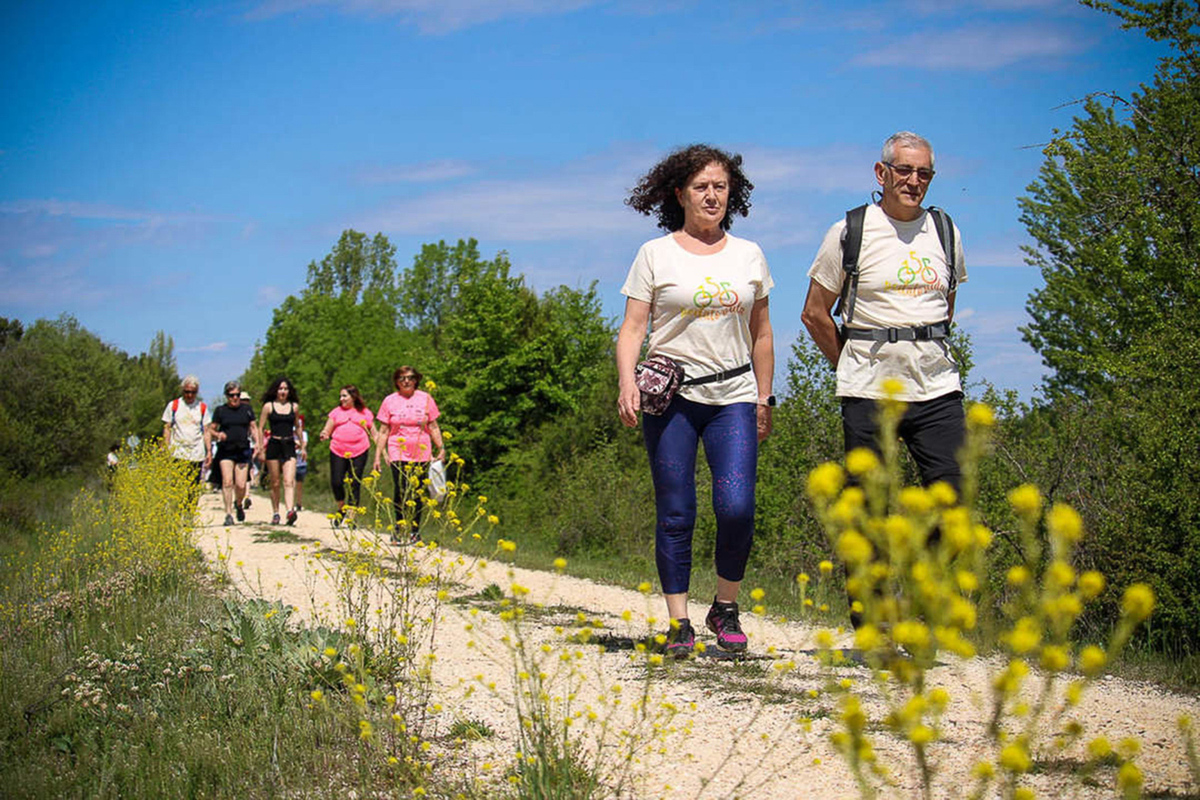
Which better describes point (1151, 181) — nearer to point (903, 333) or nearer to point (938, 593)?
point (903, 333)

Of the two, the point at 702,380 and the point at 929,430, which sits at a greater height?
the point at 702,380

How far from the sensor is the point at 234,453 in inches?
564

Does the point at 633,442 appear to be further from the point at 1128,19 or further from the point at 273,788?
the point at 273,788

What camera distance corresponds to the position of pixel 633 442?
650 inches

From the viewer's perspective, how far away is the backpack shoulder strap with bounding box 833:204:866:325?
489 cm

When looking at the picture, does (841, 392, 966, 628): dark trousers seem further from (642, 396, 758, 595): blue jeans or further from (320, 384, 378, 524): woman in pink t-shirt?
(320, 384, 378, 524): woman in pink t-shirt

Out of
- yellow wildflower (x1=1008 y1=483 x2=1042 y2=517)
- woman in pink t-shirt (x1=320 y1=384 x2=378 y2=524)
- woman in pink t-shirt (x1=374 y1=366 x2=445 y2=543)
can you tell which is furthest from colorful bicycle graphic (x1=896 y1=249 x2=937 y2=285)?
woman in pink t-shirt (x1=320 y1=384 x2=378 y2=524)

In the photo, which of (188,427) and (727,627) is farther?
(188,427)

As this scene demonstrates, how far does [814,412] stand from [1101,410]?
310cm

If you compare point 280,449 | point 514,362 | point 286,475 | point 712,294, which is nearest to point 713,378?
point 712,294

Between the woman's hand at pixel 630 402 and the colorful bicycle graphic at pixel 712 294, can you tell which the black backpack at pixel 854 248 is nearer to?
the colorful bicycle graphic at pixel 712 294

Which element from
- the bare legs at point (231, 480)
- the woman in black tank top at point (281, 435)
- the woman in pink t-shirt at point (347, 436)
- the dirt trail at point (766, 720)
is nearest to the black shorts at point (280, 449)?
the woman in black tank top at point (281, 435)

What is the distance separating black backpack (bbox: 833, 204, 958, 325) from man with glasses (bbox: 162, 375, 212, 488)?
1060cm

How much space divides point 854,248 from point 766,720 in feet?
7.12
